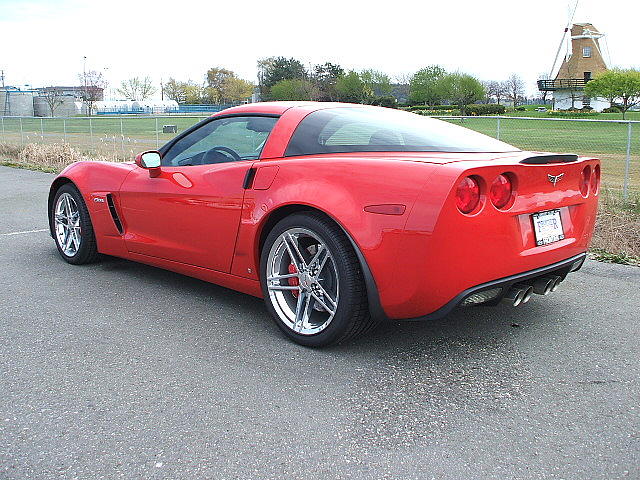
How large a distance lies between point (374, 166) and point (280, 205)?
64cm

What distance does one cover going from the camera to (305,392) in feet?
10.5

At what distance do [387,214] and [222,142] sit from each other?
64.9 inches

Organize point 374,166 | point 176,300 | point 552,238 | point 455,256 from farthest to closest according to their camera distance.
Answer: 1. point 176,300
2. point 552,238
3. point 374,166
4. point 455,256

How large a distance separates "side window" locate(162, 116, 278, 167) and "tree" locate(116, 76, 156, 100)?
9556 cm

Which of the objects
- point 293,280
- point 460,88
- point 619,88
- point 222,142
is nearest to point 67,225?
point 222,142

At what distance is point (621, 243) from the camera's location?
6.43 m

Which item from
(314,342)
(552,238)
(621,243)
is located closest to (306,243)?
(314,342)

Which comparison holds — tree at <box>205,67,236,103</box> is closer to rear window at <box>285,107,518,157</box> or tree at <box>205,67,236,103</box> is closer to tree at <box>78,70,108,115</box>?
tree at <box>78,70,108,115</box>

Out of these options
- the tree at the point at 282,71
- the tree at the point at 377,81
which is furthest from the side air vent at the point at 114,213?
the tree at the point at 282,71

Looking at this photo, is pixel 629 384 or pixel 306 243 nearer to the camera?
pixel 629 384

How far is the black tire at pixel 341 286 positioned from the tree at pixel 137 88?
318 feet

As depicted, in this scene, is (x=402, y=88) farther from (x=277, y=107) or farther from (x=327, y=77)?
(x=277, y=107)

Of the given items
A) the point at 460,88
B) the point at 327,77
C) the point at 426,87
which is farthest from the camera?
the point at 460,88

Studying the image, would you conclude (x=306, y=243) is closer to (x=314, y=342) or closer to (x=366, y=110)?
(x=314, y=342)
